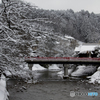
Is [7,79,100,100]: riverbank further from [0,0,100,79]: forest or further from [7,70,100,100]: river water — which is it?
[0,0,100,79]: forest

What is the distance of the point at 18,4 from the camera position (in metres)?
6.71

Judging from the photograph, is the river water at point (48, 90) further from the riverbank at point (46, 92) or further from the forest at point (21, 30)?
the forest at point (21, 30)

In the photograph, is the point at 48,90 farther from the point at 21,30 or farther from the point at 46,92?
the point at 21,30

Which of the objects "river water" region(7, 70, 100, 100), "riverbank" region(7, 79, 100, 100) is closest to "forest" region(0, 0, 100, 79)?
"river water" region(7, 70, 100, 100)

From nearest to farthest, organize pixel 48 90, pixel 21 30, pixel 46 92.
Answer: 1. pixel 21 30
2. pixel 46 92
3. pixel 48 90

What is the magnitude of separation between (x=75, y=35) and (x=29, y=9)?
129075mm

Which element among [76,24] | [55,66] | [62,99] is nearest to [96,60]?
[62,99]

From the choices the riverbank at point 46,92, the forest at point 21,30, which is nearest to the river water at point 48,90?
the riverbank at point 46,92

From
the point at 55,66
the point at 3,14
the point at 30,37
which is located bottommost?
the point at 55,66

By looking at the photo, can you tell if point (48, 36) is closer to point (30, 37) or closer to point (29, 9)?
point (30, 37)

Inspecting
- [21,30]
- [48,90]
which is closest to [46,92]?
[48,90]

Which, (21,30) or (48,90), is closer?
(21,30)

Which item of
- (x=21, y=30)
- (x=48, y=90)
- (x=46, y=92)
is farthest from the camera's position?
(x=48, y=90)

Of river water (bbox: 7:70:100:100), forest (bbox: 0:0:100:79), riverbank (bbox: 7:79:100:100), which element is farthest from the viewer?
river water (bbox: 7:70:100:100)
